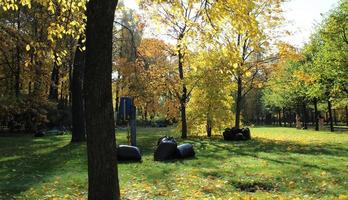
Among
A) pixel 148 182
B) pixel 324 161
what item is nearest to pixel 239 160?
pixel 324 161

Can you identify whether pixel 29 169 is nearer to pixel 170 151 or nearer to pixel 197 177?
pixel 170 151

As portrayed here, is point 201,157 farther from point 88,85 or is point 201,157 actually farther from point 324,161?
point 88,85

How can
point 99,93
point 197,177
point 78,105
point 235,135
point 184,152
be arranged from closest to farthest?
point 99,93
point 197,177
point 184,152
point 78,105
point 235,135

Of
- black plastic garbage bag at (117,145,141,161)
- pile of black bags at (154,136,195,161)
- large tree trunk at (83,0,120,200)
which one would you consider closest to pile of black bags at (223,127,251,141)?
pile of black bags at (154,136,195,161)

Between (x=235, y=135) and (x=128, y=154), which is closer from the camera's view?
(x=128, y=154)

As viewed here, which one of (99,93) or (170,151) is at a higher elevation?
(99,93)

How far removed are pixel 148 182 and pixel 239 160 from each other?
215 inches

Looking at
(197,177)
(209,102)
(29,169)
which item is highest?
(209,102)

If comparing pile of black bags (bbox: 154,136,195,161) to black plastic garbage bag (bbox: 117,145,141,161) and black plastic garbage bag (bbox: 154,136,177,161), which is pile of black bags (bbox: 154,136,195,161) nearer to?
black plastic garbage bag (bbox: 154,136,177,161)

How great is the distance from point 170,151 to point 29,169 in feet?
16.4

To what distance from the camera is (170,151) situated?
16281 mm

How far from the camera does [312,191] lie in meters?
10.2

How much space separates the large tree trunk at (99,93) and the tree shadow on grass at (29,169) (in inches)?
144

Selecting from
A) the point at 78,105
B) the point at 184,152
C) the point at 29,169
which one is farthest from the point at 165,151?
the point at 78,105
